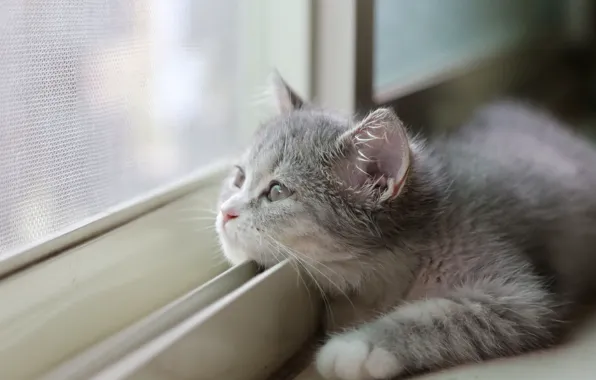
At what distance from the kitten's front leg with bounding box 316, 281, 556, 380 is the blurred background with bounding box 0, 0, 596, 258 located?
319 mm

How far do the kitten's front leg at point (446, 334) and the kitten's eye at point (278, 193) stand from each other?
7.3 inches

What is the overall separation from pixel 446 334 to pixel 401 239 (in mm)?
144

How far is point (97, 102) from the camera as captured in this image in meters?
0.76

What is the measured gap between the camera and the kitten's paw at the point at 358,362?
29.3 inches

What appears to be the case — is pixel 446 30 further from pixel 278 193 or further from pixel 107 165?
pixel 107 165

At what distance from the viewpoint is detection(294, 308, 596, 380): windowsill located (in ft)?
2.47

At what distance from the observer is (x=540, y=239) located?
0.93m

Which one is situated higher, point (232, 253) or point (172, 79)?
point (172, 79)

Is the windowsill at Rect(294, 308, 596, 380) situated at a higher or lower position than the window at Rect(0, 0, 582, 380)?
lower

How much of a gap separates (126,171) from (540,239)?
1.78 ft

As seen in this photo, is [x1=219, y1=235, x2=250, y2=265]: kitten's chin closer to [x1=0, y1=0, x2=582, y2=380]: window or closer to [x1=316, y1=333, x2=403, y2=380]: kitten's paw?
[x1=0, y1=0, x2=582, y2=380]: window

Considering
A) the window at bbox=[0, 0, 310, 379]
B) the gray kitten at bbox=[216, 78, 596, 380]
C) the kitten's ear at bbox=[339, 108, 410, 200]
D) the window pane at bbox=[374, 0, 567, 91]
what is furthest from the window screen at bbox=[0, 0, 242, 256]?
the window pane at bbox=[374, 0, 567, 91]

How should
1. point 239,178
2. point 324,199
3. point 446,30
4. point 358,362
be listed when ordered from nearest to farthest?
1. point 358,362
2. point 324,199
3. point 239,178
4. point 446,30

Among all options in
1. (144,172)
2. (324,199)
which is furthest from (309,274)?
(144,172)
